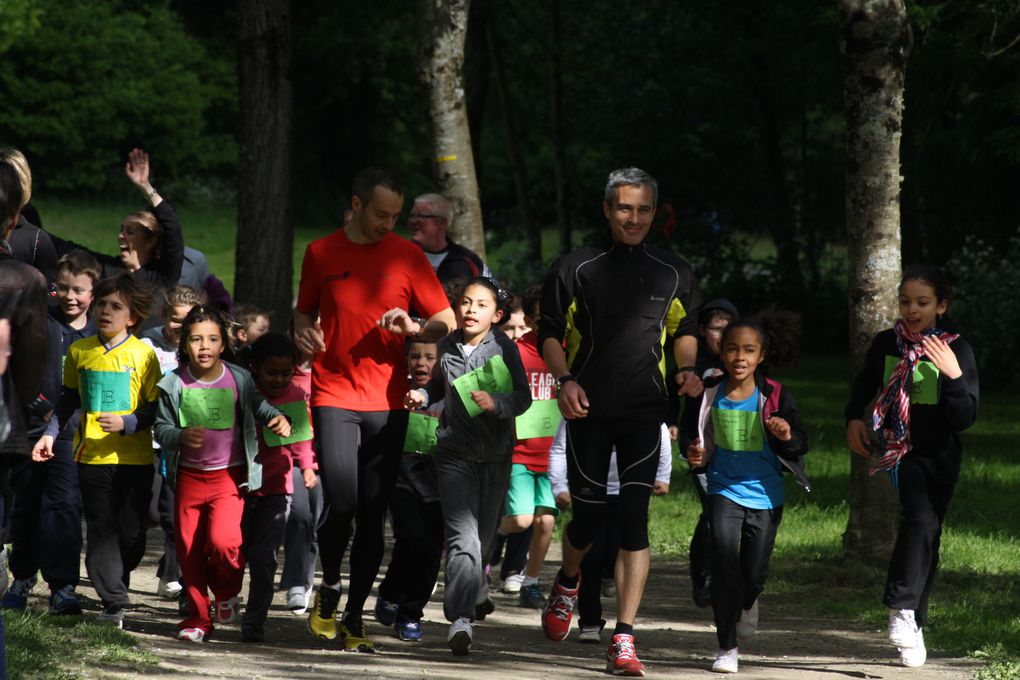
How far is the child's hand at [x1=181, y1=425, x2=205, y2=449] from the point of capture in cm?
789

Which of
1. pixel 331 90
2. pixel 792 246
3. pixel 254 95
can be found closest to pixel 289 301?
pixel 254 95

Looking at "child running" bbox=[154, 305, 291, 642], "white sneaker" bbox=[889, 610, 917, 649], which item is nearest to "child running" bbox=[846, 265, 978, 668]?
"white sneaker" bbox=[889, 610, 917, 649]

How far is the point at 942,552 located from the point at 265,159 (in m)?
8.38

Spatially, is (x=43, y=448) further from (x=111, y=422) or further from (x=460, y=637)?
(x=460, y=637)

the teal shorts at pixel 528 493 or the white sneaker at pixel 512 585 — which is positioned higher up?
the teal shorts at pixel 528 493

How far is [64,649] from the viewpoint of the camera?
7023mm

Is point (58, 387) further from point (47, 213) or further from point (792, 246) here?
point (47, 213)

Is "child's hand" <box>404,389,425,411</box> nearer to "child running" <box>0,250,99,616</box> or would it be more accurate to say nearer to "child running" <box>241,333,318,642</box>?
"child running" <box>241,333,318,642</box>

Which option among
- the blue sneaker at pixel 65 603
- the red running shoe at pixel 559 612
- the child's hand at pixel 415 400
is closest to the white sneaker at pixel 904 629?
the red running shoe at pixel 559 612

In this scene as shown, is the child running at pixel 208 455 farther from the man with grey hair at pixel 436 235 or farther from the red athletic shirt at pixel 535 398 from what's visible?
the man with grey hair at pixel 436 235

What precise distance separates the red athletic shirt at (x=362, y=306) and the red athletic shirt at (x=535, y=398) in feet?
5.16

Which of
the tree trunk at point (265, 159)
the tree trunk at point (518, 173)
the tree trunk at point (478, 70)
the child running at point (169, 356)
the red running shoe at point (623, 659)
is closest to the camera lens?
the red running shoe at point (623, 659)

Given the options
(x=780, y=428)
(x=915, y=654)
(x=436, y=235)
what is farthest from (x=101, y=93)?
(x=915, y=654)

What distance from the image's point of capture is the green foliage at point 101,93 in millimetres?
58812
